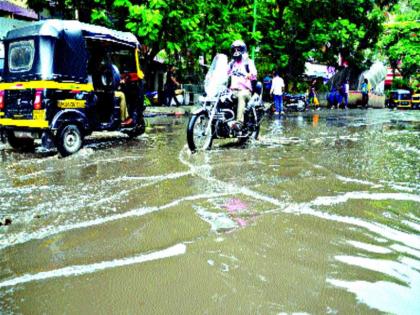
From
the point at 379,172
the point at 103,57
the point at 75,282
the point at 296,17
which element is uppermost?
the point at 296,17

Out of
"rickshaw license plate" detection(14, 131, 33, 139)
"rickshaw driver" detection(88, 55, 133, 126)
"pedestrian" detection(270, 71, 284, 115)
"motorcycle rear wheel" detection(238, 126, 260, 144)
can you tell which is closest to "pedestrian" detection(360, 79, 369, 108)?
"pedestrian" detection(270, 71, 284, 115)

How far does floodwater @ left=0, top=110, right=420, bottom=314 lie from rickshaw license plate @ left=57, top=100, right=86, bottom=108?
5.01ft

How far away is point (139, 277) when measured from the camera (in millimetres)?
2764

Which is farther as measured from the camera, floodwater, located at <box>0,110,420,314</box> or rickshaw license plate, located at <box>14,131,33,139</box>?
rickshaw license plate, located at <box>14,131,33,139</box>

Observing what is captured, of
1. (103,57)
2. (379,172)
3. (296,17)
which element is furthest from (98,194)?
(296,17)

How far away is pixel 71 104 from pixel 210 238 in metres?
5.37

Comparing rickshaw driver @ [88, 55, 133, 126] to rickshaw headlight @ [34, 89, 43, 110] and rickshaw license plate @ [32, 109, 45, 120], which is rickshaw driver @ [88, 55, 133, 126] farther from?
rickshaw license plate @ [32, 109, 45, 120]

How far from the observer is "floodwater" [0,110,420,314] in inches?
98.8

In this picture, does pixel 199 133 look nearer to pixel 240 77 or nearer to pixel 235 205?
pixel 240 77

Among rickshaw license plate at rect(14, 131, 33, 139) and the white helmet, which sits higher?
the white helmet

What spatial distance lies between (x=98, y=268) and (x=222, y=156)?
4794 mm

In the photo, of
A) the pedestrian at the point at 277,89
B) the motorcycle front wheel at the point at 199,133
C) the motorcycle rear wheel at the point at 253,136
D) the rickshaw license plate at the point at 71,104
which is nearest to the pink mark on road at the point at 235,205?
the motorcycle front wheel at the point at 199,133

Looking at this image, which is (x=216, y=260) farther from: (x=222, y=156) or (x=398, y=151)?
(x=398, y=151)

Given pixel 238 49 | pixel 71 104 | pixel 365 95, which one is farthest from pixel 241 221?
pixel 365 95
